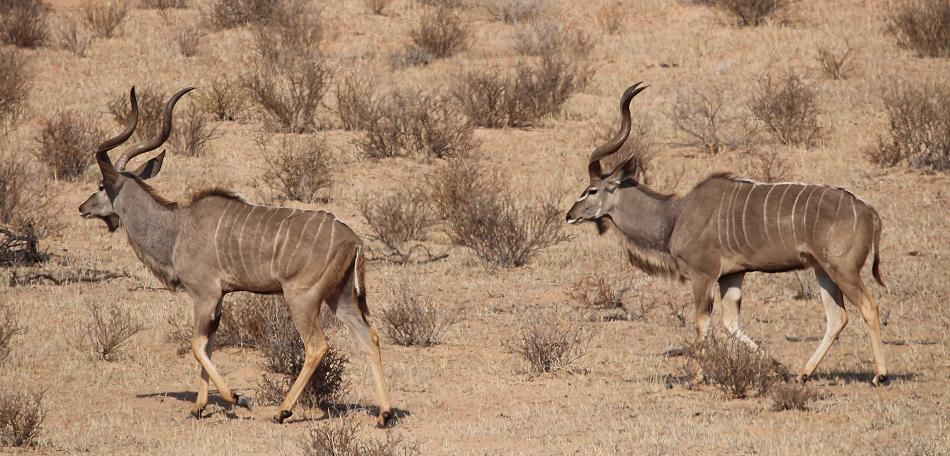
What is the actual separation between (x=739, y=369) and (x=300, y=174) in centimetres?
836

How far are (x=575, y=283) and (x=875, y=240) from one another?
12.9 feet

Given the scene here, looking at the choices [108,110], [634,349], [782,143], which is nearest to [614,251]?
[634,349]

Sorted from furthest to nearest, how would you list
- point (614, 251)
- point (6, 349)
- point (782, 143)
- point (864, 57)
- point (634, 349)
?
point (864, 57)
point (782, 143)
point (614, 251)
point (634, 349)
point (6, 349)

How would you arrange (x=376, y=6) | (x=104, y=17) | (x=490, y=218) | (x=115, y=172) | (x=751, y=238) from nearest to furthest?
(x=115, y=172)
(x=751, y=238)
(x=490, y=218)
(x=104, y=17)
(x=376, y=6)

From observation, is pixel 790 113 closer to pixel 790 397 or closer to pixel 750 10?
pixel 750 10

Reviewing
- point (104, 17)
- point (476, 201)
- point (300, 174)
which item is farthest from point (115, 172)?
point (104, 17)

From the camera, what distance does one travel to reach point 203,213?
8.38 m

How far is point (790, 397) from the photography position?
318 inches

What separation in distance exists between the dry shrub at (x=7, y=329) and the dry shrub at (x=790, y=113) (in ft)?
35.5

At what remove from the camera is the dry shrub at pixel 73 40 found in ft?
68.9

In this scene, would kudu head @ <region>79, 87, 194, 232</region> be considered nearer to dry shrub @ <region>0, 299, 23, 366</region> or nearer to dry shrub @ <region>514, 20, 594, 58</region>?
dry shrub @ <region>0, 299, 23, 366</region>

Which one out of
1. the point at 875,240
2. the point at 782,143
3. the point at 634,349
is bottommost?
the point at 782,143

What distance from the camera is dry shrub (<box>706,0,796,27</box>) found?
2317 cm

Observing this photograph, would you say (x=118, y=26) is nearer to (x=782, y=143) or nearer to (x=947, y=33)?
(x=782, y=143)
